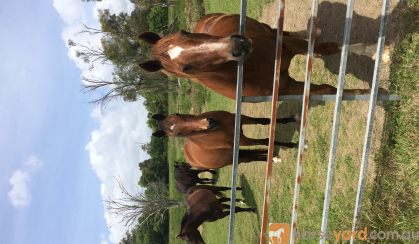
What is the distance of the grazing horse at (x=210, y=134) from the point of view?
584cm

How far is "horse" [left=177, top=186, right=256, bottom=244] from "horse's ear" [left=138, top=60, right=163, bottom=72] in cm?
573

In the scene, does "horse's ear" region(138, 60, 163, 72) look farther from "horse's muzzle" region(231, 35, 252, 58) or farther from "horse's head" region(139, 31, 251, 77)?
"horse's muzzle" region(231, 35, 252, 58)

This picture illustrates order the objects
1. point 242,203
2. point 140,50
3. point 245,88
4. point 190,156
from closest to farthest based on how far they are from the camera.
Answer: point 245,88, point 190,156, point 242,203, point 140,50

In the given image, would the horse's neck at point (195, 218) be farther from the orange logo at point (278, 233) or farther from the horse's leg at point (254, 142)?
the orange logo at point (278, 233)

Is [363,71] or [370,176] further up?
[363,71]

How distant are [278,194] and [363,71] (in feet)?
12.9

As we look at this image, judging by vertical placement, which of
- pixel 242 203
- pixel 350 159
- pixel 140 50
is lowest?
pixel 242 203

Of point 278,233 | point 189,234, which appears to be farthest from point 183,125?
point 189,234

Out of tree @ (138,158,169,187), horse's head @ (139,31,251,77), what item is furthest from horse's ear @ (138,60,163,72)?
tree @ (138,158,169,187)

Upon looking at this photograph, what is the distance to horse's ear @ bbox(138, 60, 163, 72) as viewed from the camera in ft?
15.4

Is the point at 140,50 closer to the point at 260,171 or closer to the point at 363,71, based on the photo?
the point at 260,171

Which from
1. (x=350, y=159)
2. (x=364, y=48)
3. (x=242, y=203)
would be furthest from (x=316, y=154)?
(x=242, y=203)

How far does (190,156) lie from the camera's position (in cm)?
855

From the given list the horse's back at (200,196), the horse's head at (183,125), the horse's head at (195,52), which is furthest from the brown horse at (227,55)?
the horse's back at (200,196)
